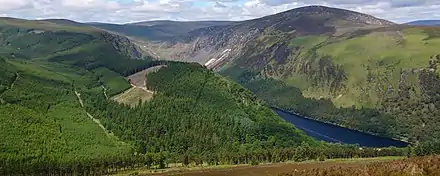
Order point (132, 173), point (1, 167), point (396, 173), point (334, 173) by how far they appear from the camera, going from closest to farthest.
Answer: point (396, 173)
point (334, 173)
point (1, 167)
point (132, 173)

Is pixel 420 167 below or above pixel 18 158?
above

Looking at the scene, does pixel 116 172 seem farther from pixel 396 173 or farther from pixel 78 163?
pixel 396 173

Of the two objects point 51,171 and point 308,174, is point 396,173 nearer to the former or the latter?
point 308,174

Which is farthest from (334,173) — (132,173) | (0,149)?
(0,149)

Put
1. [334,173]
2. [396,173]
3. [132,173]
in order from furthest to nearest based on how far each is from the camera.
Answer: [132,173]
[334,173]
[396,173]

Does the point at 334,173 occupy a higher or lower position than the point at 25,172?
higher

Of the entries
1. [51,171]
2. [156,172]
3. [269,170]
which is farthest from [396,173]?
[51,171]

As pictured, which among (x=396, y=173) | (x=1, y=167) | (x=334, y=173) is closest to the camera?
(x=396, y=173)

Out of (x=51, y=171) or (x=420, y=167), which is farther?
(x=51, y=171)

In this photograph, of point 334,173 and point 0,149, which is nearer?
point 334,173
